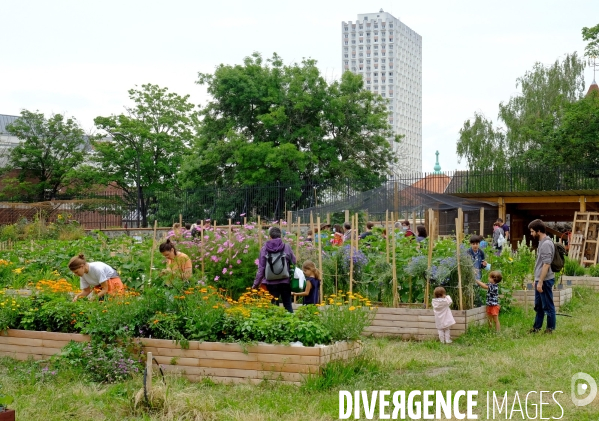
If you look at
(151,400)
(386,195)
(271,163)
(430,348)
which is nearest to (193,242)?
(430,348)

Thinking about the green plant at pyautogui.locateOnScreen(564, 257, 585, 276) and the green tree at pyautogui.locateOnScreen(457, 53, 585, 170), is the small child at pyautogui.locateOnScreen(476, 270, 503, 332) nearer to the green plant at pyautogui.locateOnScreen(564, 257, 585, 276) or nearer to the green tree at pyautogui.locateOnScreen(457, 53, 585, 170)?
the green plant at pyautogui.locateOnScreen(564, 257, 585, 276)

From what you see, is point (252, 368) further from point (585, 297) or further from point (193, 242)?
point (585, 297)

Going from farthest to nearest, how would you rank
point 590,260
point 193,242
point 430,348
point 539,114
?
point 539,114 < point 590,260 < point 193,242 < point 430,348

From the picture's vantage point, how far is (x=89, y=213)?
40.4 m

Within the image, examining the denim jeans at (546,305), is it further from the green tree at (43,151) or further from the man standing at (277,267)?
the green tree at (43,151)

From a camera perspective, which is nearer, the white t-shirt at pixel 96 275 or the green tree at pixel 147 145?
the white t-shirt at pixel 96 275

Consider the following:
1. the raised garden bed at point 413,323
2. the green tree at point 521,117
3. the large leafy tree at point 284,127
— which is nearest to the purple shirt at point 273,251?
the raised garden bed at point 413,323

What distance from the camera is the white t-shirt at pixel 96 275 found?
9.45 metres

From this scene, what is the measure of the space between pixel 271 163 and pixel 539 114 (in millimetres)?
15584

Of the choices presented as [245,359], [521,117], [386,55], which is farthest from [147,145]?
[386,55]

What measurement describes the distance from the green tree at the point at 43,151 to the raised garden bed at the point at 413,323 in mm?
41490

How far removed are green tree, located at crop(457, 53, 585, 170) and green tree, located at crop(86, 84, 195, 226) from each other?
55.5 feet

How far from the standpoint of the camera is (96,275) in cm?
947

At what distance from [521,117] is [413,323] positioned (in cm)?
3294
